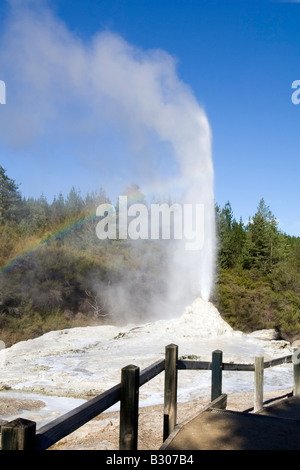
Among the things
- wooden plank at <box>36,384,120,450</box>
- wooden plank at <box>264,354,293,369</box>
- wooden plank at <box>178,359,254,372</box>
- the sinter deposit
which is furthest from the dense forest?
wooden plank at <box>36,384,120,450</box>

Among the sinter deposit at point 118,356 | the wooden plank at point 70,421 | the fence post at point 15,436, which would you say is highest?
the fence post at point 15,436

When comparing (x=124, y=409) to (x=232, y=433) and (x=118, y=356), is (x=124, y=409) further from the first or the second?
(x=118, y=356)

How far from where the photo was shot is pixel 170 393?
3662mm

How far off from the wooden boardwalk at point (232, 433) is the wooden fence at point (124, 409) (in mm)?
261

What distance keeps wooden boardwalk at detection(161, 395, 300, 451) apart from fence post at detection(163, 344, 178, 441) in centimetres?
10

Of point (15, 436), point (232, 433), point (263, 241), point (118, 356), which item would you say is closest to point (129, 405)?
point (15, 436)

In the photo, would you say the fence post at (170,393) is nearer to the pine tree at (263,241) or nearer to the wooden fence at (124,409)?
the wooden fence at (124,409)

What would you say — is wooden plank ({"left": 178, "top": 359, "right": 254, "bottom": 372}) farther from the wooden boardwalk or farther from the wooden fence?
the wooden boardwalk

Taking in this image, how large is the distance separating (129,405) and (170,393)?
101 cm

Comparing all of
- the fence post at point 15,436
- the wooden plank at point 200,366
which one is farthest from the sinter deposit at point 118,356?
the fence post at point 15,436

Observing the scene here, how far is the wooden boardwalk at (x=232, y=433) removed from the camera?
10.7 feet

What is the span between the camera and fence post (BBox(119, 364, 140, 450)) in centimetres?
275

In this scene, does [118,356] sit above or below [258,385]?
below

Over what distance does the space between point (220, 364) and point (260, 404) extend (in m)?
1.28
